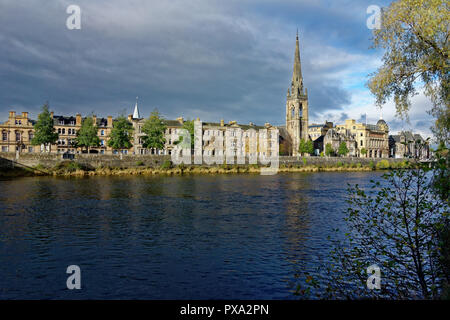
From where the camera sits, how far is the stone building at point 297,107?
164 metres

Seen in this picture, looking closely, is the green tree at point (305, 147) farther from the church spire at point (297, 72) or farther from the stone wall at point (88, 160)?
the stone wall at point (88, 160)

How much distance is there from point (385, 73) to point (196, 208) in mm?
20534

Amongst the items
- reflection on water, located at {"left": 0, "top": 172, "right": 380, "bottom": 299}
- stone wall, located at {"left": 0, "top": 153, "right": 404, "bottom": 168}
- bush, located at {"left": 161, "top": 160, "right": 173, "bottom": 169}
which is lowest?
reflection on water, located at {"left": 0, "top": 172, "right": 380, "bottom": 299}

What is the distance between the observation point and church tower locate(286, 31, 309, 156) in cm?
16412

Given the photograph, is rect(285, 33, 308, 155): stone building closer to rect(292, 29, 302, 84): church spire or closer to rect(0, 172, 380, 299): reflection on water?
rect(292, 29, 302, 84): church spire

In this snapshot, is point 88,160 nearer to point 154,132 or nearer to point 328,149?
point 154,132

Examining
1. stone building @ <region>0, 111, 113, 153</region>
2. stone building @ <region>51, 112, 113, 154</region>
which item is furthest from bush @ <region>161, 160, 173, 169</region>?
stone building @ <region>51, 112, 113, 154</region>

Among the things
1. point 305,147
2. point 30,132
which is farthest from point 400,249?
point 305,147

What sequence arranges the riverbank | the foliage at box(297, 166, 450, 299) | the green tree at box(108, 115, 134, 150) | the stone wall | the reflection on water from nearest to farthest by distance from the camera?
1. the foliage at box(297, 166, 450, 299)
2. the reflection on water
3. the stone wall
4. the riverbank
5. the green tree at box(108, 115, 134, 150)

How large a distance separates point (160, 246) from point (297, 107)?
155613 millimetres

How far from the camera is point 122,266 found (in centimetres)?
1545

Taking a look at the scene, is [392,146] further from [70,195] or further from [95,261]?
[95,261]

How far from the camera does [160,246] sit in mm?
18703
